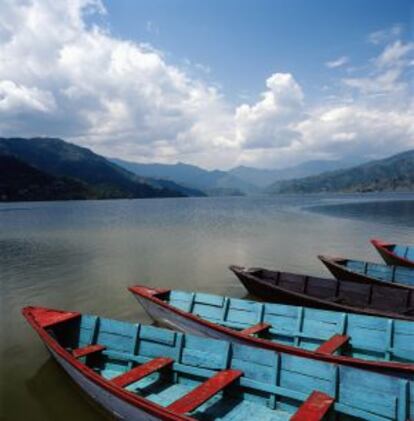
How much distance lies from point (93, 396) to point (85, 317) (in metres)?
3.09

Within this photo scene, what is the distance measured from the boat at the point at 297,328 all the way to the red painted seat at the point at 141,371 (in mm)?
2559

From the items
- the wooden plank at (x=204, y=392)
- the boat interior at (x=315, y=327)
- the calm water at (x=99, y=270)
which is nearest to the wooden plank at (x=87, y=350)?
the calm water at (x=99, y=270)

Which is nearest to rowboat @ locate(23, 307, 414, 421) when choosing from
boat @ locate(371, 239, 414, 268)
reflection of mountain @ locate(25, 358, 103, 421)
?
reflection of mountain @ locate(25, 358, 103, 421)

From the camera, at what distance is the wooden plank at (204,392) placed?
320 inches

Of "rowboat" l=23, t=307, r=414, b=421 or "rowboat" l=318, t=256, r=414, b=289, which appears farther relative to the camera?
"rowboat" l=318, t=256, r=414, b=289

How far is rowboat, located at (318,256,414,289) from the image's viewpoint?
19922 millimetres

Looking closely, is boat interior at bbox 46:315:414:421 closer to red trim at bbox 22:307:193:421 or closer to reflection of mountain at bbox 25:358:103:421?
red trim at bbox 22:307:193:421

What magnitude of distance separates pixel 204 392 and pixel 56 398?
5880 mm

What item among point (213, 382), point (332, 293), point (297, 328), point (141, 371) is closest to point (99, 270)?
point (332, 293)

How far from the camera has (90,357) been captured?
461 inches

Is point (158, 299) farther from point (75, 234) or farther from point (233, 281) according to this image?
point (75, 234)

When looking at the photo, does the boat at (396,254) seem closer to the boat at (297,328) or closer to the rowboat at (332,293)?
the rowboat at (332,293)

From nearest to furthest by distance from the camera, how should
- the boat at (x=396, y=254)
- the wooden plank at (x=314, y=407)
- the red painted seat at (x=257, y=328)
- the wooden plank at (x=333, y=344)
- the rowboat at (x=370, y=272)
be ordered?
the wooden plank at (x=314, y=407) → the wooden plank at (x=333, y=344) → the red painted seat at (x=257, y=328) → the rowboat at (x=370, y=272) → the boat at (x=396, y=254)

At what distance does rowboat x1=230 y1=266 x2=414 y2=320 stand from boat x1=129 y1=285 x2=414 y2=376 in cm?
231
